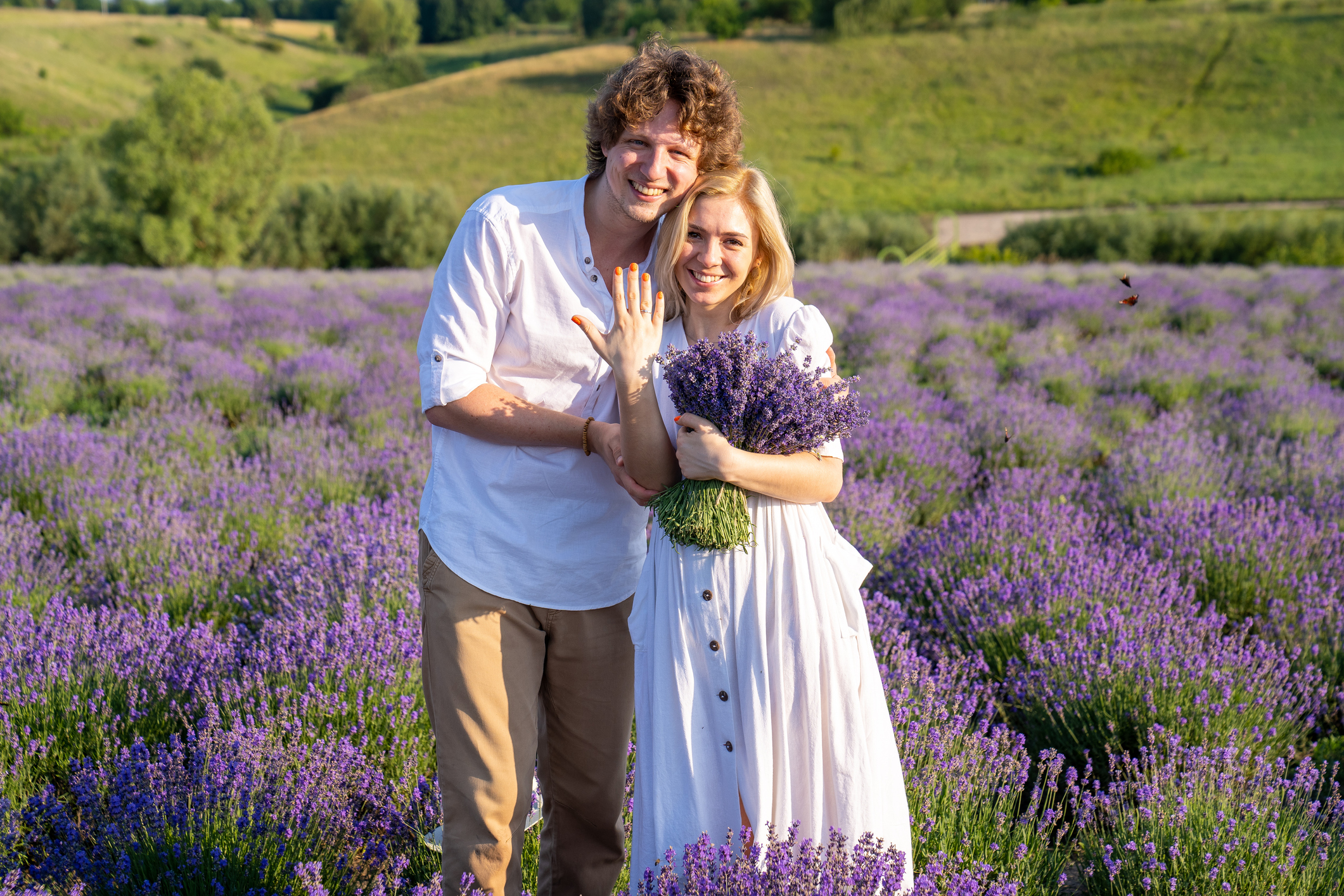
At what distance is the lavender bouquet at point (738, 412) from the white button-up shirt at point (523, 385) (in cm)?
29

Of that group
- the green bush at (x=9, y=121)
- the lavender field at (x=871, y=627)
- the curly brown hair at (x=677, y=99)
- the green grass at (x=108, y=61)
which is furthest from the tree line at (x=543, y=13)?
the green bush at (x=9, y=121)

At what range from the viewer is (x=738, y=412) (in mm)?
1534

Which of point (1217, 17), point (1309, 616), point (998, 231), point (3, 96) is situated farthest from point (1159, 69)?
point (3, 96)

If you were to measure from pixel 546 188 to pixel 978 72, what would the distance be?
179 feet

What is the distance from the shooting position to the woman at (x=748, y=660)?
156cm

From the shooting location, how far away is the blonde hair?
1750 mm

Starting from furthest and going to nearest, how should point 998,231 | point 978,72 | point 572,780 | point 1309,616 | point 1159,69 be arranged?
1. point 978,72
2. point 1159,69
3. point 998,231
4. point 1309,616
5. point 572,780

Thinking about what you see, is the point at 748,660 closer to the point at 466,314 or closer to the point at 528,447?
the point at 528,447

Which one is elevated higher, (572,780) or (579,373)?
(579,373)

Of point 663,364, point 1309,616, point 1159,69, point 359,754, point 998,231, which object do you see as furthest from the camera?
point 1159,69

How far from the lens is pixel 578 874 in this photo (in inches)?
79.3

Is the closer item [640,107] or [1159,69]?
[640,107]

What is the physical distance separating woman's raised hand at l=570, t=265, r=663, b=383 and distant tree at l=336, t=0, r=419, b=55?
313 feet

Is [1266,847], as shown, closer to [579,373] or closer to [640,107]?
[579,373]
